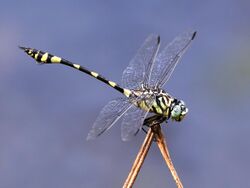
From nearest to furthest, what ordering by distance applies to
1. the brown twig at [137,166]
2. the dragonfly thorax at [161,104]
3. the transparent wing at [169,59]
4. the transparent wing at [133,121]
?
1. the brown twig at [137,166]
2. the transparent wing at [133,121]
3. the dragonfly thorax at [161,104]
4. the transparent wing at [169,59]

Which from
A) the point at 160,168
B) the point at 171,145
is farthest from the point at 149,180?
the point at 171,145

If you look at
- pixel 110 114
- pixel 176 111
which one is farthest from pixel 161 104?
pixel 110 114

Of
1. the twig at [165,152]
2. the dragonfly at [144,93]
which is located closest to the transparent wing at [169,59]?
the dragonfly at [144,93]

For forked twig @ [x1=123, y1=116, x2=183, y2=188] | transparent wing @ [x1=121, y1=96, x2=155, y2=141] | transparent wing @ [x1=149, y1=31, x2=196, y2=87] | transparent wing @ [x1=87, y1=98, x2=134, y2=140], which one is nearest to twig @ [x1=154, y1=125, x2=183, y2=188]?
forked twig @ [x1=123, y1=116, x2=183, y2=188]

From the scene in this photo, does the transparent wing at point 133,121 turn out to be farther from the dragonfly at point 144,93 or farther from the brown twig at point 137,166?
the brown twig at point 137,166

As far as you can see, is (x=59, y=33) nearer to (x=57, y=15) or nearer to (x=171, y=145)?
(x=57, y=15)

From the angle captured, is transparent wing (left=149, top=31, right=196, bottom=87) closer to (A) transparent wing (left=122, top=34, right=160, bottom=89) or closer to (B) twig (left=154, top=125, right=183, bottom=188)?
(A) transparent wing (left=122, top=34, right=160, bottom=89)

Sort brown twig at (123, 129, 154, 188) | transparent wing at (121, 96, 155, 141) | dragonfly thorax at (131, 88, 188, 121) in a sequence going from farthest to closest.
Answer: dragonfly thorax at (131, 88, 188, 121), transparent wing at (121, 96, 155, 141), brown twig at (123, 129, 154, 188)

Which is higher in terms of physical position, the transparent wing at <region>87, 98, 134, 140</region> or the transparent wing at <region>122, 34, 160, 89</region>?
the transparent wing at <region>122, 34, 160, 89</region>
